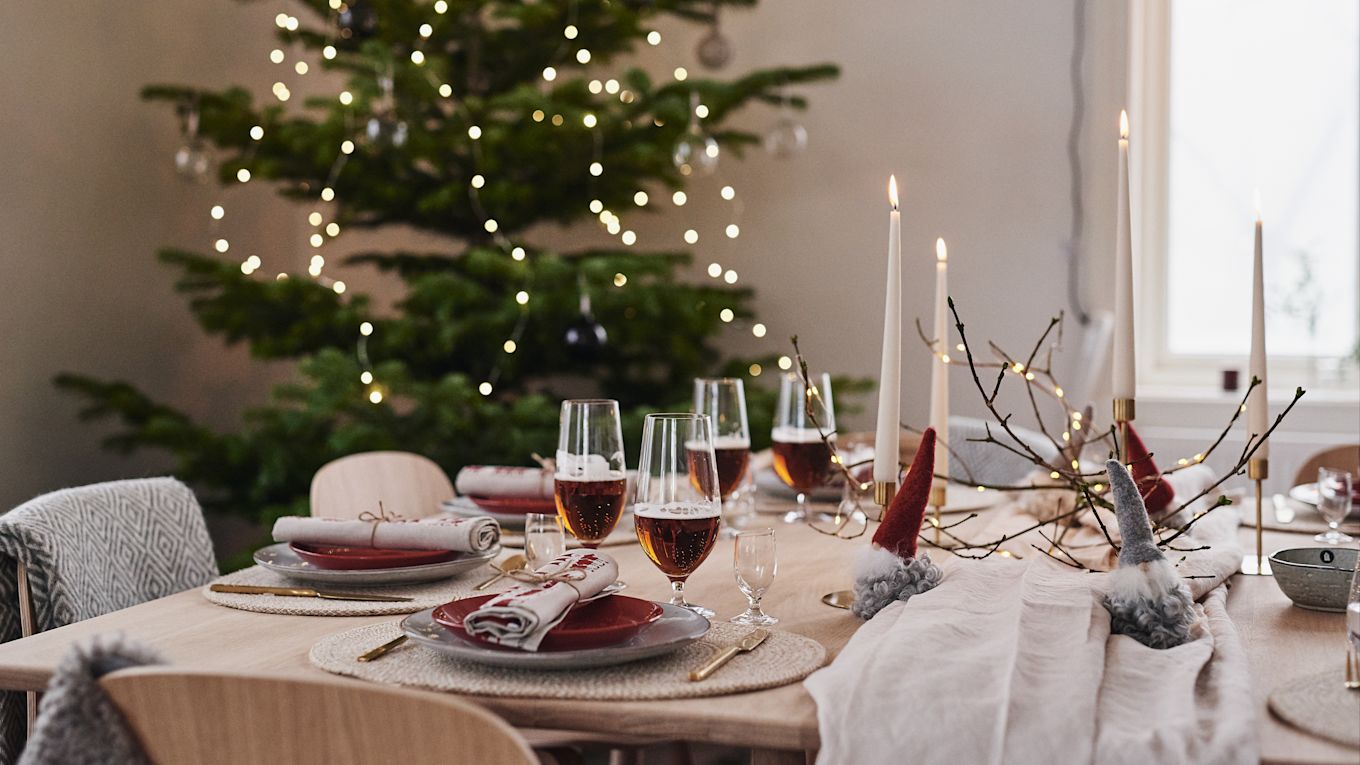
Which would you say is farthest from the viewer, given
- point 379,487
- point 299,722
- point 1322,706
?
point 379,487

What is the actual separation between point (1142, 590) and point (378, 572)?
0.70 meters

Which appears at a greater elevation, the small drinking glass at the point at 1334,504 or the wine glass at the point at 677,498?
the wine glass at the point at 677,498

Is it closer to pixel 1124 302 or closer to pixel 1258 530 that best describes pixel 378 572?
pixel 1124 302

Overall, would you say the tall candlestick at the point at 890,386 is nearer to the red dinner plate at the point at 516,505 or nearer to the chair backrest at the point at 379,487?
the red dinner plate at the point at 516,505

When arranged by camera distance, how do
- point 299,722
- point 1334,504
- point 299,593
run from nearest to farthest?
1. point 299,722
2. point 299,593
3. point 1334,504

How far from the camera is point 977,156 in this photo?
135 inches

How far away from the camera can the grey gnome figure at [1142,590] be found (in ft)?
3.15

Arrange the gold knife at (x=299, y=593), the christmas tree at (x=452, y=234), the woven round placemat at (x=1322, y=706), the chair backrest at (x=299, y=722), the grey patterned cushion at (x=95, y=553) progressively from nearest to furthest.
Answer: the chair backrest at (x=299, y=722), the woven round placemat at (x=1322, y=706), the gold knife at (x=299, y=593), the grey patterned cushion at (x=95, y=553), the christmas tree at (x=452, y=234)

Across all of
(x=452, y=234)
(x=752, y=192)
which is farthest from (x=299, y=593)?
(x=752, y=192)

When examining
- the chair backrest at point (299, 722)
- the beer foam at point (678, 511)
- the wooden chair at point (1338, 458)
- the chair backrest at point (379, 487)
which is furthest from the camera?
the wooden chair at point (1338, 458)

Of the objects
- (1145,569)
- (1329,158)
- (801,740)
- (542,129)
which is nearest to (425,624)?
(801,740)

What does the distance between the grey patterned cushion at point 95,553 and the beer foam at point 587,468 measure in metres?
0.54

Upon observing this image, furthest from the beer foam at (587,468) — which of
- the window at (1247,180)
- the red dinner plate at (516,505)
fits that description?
the window at (1247,180)

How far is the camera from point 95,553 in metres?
1.38
